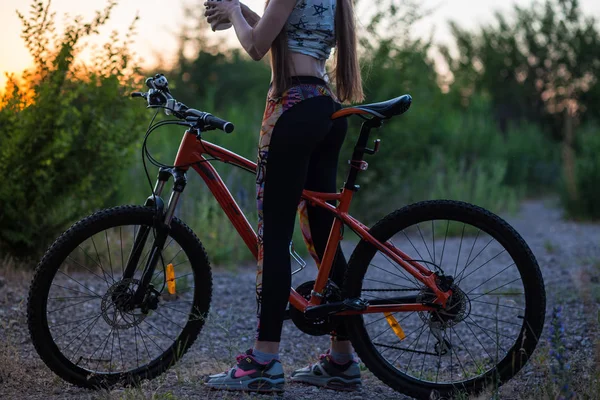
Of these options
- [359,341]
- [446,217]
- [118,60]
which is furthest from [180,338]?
[118,60]

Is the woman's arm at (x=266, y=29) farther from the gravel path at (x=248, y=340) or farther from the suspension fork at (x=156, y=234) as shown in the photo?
the gravel path at (x=248, y=340)

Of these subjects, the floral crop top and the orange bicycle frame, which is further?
the orange bicycle frame

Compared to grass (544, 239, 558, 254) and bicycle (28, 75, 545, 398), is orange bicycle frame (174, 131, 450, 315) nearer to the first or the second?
bicycle (28, 75, 545, 398)

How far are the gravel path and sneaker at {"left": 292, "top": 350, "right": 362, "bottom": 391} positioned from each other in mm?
49

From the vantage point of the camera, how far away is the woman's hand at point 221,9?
9.76ft

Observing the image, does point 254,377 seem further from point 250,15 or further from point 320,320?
point 250,15

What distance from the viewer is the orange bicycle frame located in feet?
10.1

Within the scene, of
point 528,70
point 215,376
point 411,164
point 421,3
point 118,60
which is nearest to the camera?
point 215,376

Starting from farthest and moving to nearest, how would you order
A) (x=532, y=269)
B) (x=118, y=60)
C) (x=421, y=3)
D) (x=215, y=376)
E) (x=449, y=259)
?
1. (x=421, y=3)
2. (x=449, y=259)
3. (x=118, y=60)
4. (x=215, y=376)
5. (x=532, y=269)

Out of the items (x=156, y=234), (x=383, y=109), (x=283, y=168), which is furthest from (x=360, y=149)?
(x=156, y=234)

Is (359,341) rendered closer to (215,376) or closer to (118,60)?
(215,376)

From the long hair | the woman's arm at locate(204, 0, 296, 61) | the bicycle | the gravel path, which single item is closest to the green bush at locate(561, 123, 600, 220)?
the gravel path

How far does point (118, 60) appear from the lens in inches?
214

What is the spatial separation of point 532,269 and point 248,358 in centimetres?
111
